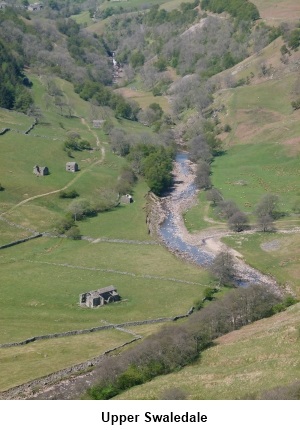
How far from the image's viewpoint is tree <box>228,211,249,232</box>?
388 ft

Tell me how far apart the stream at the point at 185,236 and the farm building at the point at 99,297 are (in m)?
18.5

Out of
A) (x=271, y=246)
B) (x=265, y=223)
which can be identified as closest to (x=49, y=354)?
(x=271, y=246)

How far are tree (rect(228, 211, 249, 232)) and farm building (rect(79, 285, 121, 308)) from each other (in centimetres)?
3632

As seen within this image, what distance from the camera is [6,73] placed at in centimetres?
19588

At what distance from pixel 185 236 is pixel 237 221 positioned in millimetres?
9327

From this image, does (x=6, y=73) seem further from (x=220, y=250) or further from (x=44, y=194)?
(x=220, y=250)

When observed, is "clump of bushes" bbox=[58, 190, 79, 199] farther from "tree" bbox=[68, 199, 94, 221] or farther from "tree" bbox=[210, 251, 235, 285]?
"tree" bbox=[210, 251, 235, 285]

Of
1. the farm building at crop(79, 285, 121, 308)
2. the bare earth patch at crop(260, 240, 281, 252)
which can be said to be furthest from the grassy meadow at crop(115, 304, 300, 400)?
the bare earth patch at crop(260, 240, 281, 252)

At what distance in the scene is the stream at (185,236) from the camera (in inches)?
3947

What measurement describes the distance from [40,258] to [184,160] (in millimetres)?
77392

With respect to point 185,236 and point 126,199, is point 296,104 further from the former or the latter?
point 185,236

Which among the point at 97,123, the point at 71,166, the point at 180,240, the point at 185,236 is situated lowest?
the point at 180,240

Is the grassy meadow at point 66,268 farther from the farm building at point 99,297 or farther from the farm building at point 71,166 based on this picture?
the farm building at point 71,166

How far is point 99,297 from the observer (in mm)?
86062
